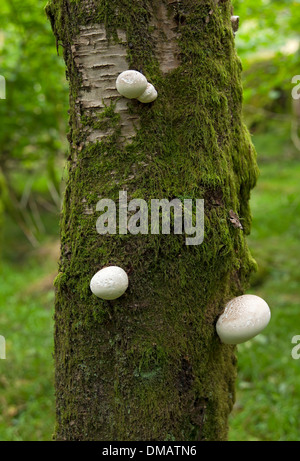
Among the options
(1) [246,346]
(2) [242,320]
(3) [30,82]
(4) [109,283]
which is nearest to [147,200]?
(4) [109,283]

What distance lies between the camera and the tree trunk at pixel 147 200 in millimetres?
1646

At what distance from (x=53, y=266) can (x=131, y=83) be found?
688 cm

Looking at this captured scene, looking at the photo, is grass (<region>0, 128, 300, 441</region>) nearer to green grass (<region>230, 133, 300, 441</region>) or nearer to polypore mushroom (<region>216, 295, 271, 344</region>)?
green grass (<region>230, 133, 300, 441</region>)

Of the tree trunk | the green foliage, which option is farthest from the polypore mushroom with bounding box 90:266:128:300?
the green foliage

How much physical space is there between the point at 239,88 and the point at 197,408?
4.96 feet

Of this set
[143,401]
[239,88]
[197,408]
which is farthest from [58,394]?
[239,88]

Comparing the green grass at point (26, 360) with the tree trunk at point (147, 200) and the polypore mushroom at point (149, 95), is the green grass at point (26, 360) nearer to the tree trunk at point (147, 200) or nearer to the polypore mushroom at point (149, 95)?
the tree trunk at point (147, 200)

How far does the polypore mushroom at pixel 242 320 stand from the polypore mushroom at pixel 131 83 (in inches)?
40.2

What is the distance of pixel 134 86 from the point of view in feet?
5.01

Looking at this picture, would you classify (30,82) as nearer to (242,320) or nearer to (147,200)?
(147,200)

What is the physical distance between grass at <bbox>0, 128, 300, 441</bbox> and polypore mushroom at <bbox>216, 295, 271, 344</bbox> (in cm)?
191

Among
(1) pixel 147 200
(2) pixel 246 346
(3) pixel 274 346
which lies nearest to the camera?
(1) pixel 147 200
